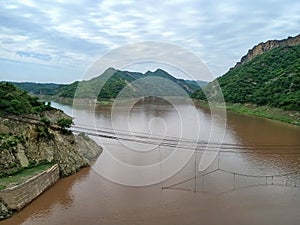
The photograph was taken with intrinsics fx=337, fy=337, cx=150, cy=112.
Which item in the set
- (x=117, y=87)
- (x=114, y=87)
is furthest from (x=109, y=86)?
(x=117, y=87)

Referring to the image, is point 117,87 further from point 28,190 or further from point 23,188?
point 23,188

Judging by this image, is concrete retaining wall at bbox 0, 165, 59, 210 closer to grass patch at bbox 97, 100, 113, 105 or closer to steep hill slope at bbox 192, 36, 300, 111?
steep hill slope at bbox 192, 36, 300, 111

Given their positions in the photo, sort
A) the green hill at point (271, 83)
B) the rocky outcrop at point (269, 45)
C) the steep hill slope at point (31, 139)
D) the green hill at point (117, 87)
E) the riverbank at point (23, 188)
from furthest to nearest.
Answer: the rocky outcrop at point (269, 45) < the green hill at point (117, 87) < the green hill at point (271, 83) < the steep hill slope at point (31, 139) < the riverbank at point (23, 188)

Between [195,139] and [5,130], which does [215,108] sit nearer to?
[195,139]

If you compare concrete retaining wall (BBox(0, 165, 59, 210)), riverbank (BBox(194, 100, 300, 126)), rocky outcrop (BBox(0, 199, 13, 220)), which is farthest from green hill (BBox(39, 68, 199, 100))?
rocky outcrop (BBox(0, 199, 13, 220))

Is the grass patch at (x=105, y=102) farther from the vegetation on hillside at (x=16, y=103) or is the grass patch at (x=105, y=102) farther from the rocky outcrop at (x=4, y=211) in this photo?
the rocky outcrop at (x=4, y=211)

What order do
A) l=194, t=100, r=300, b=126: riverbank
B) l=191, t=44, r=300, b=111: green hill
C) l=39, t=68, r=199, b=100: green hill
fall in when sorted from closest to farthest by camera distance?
l=194, t=100, r=300, b=126: riverbank
l=191, t=44, r=300, b=111: green hill
l=39, t=68, r=199, b=100: green hill

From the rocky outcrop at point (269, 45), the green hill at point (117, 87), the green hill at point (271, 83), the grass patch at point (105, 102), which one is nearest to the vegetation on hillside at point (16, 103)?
the green hill at point (117, 87)
